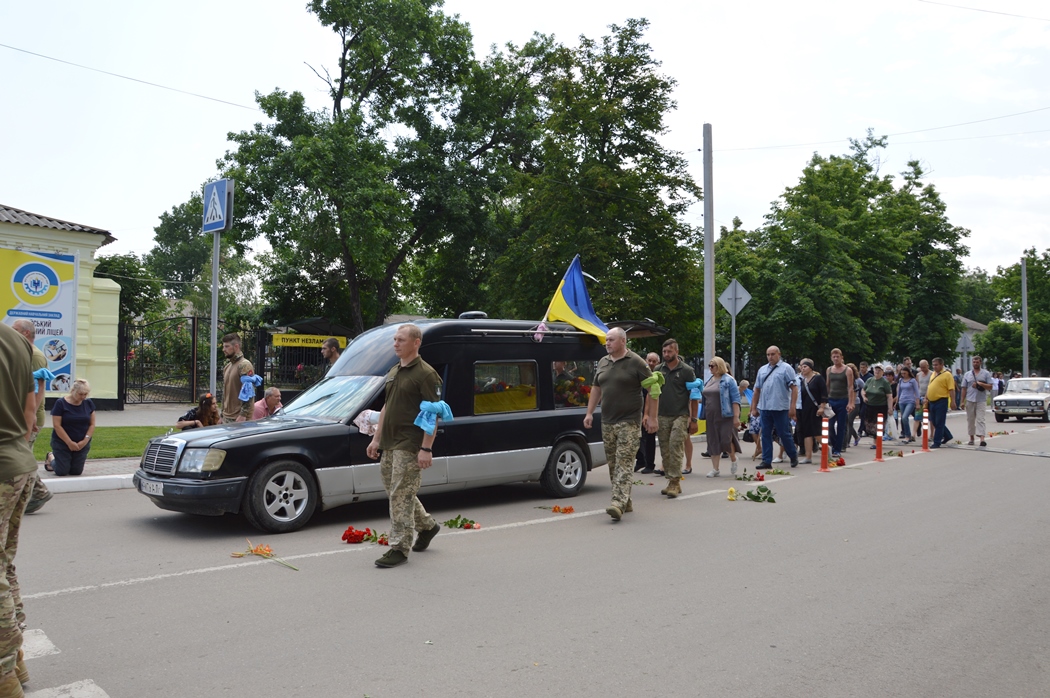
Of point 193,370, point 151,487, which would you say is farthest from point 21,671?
point 193,370

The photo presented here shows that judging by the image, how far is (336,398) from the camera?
8.82m

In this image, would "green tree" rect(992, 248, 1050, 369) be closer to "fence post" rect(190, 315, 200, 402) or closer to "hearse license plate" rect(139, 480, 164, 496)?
"fence post" rect(190, 315, 200, 402)

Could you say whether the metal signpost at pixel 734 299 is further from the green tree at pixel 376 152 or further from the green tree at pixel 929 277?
the green tree at pixel 929 277

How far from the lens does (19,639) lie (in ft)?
12.5

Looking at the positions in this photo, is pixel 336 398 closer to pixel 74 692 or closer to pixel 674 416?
pixel 674 416

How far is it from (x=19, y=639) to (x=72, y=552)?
11.9ft

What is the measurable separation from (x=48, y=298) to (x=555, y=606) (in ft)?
40.7

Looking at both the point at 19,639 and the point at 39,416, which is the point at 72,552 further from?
the point at 19,639

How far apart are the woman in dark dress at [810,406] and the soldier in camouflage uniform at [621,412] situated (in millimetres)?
6950

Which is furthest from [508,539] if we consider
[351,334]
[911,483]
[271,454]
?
[351,334]

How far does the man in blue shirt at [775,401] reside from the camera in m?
13.2

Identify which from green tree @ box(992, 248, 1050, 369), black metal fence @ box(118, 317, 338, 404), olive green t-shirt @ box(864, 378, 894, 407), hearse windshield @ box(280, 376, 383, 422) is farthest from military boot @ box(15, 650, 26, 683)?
green tree @ box(992, 248, 1050, 369)

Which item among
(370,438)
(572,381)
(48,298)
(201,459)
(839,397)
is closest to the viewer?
(201,459)

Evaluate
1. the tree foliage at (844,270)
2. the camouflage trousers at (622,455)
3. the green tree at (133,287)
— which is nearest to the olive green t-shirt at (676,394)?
the camouflage trousers at (622,455)
